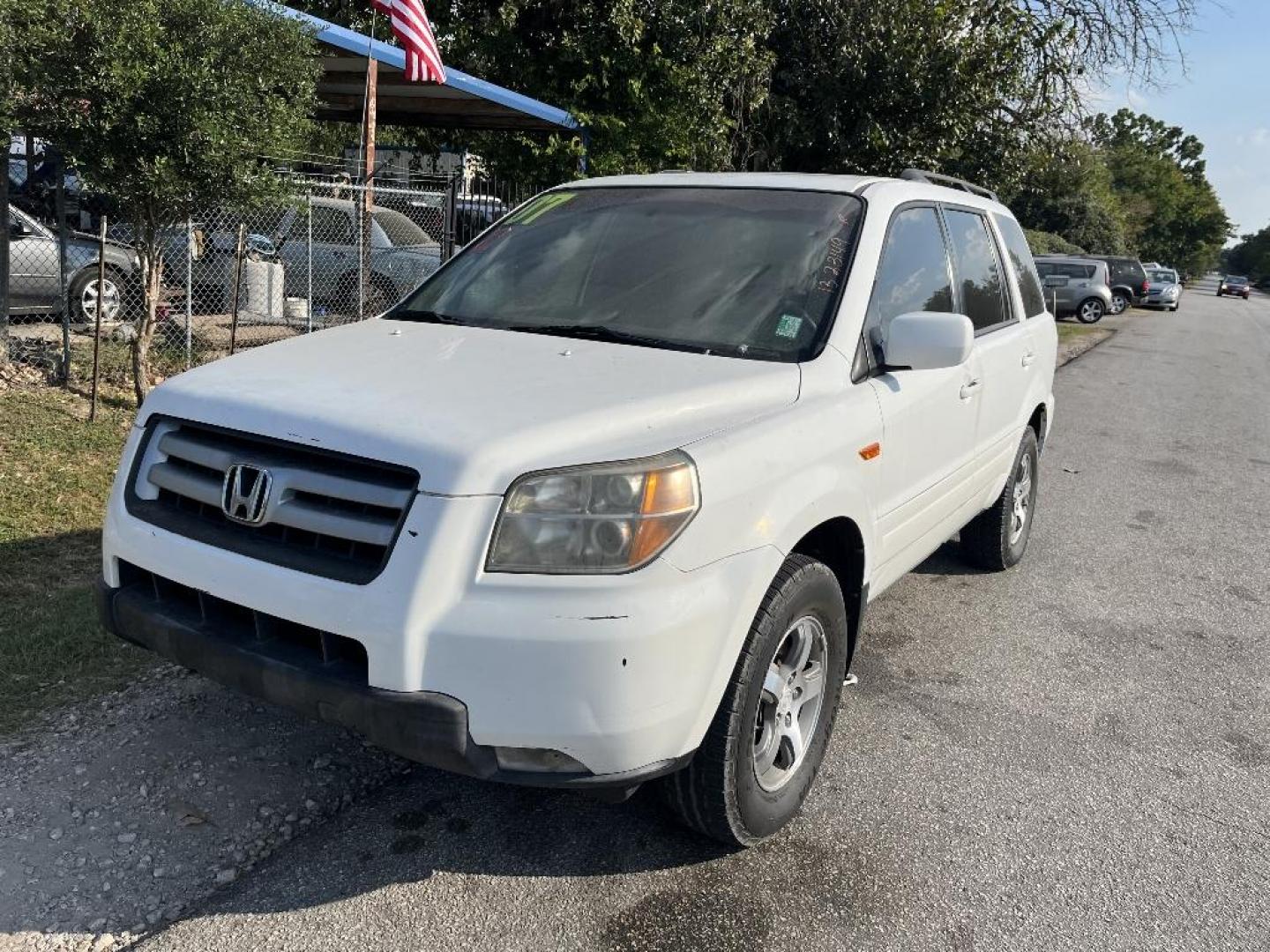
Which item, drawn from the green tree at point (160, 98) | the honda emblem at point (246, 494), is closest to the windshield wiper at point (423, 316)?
the honda emblem at point (246, 494)

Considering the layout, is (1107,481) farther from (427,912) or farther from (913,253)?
(427,912)

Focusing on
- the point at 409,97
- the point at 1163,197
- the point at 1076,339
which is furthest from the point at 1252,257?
the point at 409,97

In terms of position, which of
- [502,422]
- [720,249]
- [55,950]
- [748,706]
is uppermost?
[720,249]

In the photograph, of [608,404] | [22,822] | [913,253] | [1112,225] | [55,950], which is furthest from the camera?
[1112,225]

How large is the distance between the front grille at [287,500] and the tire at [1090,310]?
95.8 ft

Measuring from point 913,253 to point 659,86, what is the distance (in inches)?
391

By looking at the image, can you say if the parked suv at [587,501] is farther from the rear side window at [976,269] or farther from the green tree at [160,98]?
the green tree at [160,98]

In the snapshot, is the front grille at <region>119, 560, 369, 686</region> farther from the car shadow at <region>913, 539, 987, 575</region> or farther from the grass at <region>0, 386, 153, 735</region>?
the car shadow at <region>913, 539, 987, 575</region>

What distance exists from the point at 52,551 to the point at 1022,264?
5004 mm

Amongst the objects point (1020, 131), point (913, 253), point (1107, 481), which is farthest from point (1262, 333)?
point (913, 253)

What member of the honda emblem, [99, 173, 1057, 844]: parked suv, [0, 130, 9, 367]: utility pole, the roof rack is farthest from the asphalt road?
[0, 130, 9, 367]: utility pole

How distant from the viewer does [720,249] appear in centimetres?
364

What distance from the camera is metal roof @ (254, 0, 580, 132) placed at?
10188 millimetres

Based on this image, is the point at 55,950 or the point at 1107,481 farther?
the point at 1107,481
